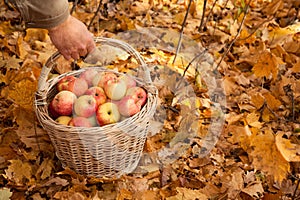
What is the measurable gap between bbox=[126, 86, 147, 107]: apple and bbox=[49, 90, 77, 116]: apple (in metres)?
0.23

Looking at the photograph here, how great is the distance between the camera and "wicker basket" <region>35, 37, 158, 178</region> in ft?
5.83

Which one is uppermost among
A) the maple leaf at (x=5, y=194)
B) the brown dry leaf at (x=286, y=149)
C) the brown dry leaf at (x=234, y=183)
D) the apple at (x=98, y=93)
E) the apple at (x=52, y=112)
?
the apple at (x=98, y=93)

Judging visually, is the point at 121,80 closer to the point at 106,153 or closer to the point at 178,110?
the point at 106,153

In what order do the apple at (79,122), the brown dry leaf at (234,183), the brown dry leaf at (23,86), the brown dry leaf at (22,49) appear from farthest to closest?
the brown dry leaf at (22,49) < the brown dry leaf at (23,86) < the brown dry leaf at (234,183) < the apple at (79,122)

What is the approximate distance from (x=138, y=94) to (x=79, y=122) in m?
0.27

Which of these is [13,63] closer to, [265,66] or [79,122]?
[79,122]

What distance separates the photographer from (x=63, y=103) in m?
1.89

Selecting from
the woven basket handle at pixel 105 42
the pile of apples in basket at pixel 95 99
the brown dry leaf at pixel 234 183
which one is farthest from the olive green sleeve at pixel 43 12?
the brown dry leaf at pixel 234 183

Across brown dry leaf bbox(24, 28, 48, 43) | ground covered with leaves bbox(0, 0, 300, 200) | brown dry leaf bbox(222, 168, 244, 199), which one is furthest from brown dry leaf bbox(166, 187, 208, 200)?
brown dry leaf bbox(24, 28, 48, 43)

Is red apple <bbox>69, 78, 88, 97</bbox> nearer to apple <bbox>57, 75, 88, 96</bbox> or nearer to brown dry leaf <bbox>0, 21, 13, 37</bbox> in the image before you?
apple <bbox>57, 75, 88, 96</bbox>

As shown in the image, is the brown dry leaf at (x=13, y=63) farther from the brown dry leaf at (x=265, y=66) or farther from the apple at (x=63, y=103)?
the brown dry leaf at (x=265, y=66)

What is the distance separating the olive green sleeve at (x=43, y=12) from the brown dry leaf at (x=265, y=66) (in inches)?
44.9

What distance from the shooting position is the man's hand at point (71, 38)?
1.70 m

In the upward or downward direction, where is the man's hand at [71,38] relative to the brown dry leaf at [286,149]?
upward
